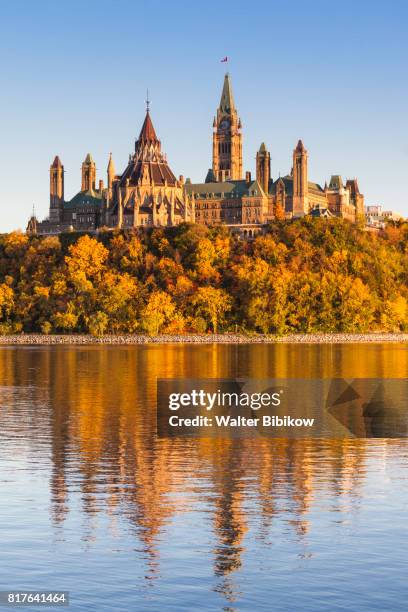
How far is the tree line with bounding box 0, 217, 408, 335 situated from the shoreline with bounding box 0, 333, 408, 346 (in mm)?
2815

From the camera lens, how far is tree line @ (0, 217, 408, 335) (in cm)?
13550

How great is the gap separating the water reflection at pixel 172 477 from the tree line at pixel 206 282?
82.4 metres

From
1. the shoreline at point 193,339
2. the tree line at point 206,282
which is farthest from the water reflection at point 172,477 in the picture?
the tree line at point 206,282

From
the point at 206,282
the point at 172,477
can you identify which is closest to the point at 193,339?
the point at 206,282

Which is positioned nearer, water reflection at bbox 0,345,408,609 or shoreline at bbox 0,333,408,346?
water reflection at bbox 0,345,408,609

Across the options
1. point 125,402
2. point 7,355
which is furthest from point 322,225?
point 125,402

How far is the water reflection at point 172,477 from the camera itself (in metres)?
22.2

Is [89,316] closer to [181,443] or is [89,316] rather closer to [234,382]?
[234,382]

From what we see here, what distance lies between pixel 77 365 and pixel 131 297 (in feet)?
197

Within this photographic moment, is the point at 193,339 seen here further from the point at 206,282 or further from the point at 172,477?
the point at 172,477

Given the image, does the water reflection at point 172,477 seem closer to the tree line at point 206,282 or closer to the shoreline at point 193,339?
the shoreline at point 193,339

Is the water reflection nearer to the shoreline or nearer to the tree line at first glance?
the shoreline

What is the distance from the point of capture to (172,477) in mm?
28453

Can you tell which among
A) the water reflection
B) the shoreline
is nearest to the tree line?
the shoreline
